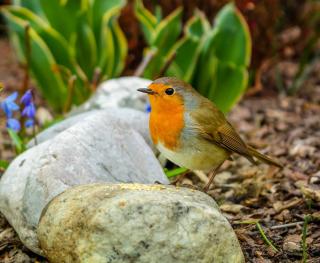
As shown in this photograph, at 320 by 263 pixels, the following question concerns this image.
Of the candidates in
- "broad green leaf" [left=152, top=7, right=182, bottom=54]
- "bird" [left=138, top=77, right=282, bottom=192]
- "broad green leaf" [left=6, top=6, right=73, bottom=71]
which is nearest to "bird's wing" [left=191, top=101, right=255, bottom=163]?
"bird" [left=138, top=77, right=282, bottom=192]

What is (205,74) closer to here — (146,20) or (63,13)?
(146,20)

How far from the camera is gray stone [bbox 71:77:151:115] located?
4.97 meters

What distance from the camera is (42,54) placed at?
573 cm

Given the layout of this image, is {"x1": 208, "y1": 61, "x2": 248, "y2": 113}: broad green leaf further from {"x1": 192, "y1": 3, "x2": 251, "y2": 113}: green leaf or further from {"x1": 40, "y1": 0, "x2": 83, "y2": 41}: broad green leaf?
{"x1": 40, "y1": 0, "x2": 83, "y2": 41}: broad green leaf

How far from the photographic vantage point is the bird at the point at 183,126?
11.8 ft

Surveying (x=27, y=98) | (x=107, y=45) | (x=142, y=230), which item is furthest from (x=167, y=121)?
(x=107, y=45)

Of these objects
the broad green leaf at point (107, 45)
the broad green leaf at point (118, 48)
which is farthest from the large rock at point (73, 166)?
the broad green leaf at point (118, 48)

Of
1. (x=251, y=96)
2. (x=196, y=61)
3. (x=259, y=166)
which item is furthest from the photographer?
(x=251, y=96)

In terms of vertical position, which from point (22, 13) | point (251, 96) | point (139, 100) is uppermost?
point (22, 13)

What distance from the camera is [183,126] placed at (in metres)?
3.63

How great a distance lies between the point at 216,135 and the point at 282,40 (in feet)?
11.8

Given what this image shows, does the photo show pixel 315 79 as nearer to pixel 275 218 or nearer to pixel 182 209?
pixel 275 218

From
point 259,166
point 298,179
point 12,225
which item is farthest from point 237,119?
point 12,225

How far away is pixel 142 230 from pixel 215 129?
1131mm
